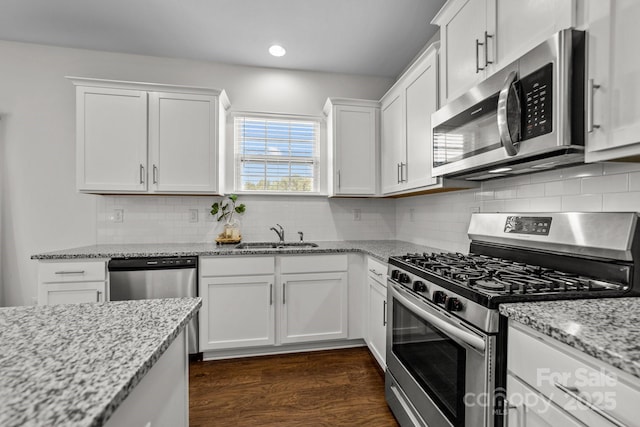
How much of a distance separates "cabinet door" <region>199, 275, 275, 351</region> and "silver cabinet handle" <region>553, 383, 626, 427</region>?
2054 mm

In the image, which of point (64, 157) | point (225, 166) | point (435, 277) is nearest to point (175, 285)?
point (225, 166)

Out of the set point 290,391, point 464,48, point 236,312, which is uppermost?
point 464,48

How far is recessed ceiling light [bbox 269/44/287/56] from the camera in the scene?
277cm

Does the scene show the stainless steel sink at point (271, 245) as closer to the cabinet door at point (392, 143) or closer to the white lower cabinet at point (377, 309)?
the white lower cabinet at point (377, 309)

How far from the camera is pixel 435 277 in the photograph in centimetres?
137

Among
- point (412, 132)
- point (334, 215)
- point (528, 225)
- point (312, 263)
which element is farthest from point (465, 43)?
point (334, 215)

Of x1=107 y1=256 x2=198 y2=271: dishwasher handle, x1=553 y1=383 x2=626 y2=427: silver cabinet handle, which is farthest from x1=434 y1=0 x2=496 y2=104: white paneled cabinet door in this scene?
x1=107 y1=256 x2=198 y2=271: dishwasher handle

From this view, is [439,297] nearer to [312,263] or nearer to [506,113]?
[506,113]

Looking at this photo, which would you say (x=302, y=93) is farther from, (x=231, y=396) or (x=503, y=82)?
(x=231, y=396)

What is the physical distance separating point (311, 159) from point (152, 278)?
1886 millimetres

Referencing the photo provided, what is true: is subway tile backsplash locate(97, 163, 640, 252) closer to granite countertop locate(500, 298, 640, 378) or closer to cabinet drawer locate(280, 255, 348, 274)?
cabinet drawer locate(280, 255, 348, 274)

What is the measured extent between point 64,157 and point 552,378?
12.4 feet

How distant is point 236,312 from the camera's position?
250 cm

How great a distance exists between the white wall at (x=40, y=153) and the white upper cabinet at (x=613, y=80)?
10.9 ft
